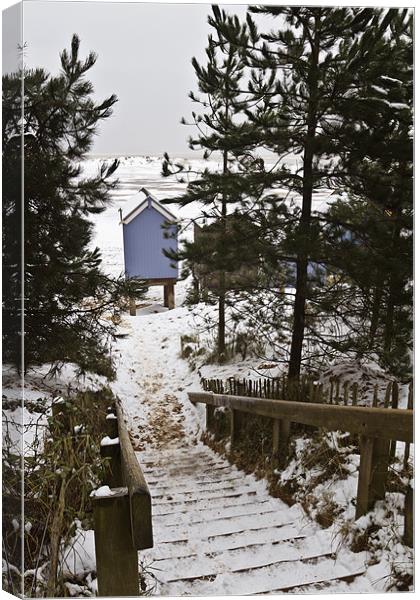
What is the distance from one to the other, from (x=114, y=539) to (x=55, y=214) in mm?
1412

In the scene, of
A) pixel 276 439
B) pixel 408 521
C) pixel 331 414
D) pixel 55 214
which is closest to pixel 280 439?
pixel 276 439

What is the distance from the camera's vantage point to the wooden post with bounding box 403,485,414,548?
2334 mm

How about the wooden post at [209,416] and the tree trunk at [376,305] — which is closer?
the tree trunk at [376,305]

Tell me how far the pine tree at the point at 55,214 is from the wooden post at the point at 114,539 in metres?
0.87

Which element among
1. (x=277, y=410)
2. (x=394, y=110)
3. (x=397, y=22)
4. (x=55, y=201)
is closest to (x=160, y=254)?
(x=55, y=201)

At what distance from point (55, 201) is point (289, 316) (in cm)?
120

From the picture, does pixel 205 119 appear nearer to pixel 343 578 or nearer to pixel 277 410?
pixel 277 410

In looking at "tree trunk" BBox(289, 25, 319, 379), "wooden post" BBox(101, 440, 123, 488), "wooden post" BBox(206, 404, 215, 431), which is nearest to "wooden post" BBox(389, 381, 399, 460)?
"tree trunk" BBox(289, 25, 319, 379)

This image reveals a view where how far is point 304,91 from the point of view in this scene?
2447 millimetres

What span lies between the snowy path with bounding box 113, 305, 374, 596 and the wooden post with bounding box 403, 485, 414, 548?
24cm

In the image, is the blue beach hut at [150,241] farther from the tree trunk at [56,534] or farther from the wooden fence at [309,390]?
the tree trunk at [56,534]

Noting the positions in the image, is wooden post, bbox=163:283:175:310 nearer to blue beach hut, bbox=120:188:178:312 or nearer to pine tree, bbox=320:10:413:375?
blue beach hut, bbox=120:188:178:312

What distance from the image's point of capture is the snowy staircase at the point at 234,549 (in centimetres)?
226

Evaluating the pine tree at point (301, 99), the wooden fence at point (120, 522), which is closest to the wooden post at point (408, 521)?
the pine tree at point (301, 99)
